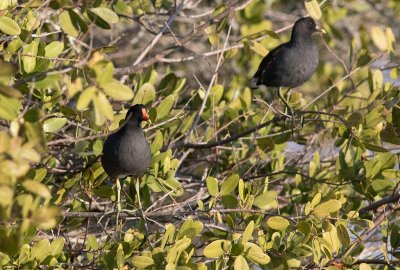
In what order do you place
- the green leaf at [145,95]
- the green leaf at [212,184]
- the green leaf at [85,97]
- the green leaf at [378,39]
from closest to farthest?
the green leaf at [85,97] → the green leaf at [212,184] → the green leaf at [145,95] → the green leaf at [378,39]

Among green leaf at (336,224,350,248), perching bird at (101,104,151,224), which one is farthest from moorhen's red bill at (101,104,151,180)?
green leaf at (336,224,350,248)

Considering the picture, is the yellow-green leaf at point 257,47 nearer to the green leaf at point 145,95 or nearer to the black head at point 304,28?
Answer: the black head at point 304,28

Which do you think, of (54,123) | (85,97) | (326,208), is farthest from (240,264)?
(85,97)

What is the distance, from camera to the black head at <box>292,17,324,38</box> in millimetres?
5641

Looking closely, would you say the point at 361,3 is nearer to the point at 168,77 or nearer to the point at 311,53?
the point at 311,53

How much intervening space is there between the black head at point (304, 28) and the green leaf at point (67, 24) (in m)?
1.71

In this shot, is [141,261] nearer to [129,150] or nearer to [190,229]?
[190,229]

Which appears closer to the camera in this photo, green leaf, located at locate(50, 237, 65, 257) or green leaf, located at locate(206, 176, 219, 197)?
green leaf, located at locate(50, 237, 65, 257)

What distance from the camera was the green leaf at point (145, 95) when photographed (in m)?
4.76

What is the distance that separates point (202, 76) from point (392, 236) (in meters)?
4.37

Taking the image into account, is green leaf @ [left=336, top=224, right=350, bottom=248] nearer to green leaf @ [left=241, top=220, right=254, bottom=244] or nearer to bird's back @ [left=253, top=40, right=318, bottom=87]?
green leaf @ [left=241, top=220, right=254, bottom=244]

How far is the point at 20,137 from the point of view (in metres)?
2.63

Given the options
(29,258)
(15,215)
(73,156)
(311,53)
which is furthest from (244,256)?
(311,53)

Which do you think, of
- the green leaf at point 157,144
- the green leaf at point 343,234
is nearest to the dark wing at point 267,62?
the green leaf at point 157,144
